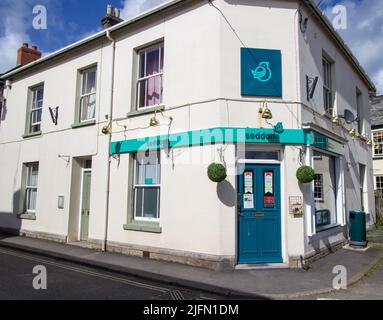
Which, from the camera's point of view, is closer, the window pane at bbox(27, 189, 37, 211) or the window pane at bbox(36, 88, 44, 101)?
the window pane at bbox(27, 189, 37, 211)

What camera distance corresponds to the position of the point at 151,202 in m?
8.96

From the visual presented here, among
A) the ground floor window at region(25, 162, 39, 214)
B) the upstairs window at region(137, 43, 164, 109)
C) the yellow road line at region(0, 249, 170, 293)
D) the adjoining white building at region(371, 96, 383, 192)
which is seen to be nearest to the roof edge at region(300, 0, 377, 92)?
the upstairs window at region(137, 43, 164, 109)

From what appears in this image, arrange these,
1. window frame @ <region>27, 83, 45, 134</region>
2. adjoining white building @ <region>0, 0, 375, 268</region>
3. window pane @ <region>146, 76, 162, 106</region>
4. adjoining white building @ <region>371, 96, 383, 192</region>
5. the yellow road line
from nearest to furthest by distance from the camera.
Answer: the yellow road line
adjoining white building @ <region>0, 0, 375, 268</region>
window pane @ <region>146, 76, 162, 106</region>
window frame @ <region>27, 83, 45, 134</region>
adjoining white building @ <region>371, 96, 383, 192</region>

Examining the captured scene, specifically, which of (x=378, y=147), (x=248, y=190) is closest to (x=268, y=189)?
(x=248, y=190)

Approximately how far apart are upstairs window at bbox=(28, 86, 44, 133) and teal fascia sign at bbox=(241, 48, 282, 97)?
8.66 meters

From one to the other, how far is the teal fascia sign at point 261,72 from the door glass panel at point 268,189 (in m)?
2.00

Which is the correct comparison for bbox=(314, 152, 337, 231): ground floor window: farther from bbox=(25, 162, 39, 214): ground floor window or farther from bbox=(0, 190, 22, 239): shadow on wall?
bbox=(0, 190, 22, 239): shadow on wall

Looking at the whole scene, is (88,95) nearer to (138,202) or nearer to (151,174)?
(151,174)

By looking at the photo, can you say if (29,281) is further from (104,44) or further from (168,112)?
(104,44)

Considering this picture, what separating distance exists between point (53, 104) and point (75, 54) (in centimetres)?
202

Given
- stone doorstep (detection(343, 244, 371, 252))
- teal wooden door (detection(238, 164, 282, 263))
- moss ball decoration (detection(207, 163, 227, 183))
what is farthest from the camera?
stone doorstep (detection(343, 244, 371, 252))

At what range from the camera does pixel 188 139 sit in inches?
320

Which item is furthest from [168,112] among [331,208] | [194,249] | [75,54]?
[331,208]

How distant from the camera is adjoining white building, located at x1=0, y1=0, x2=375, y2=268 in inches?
304
